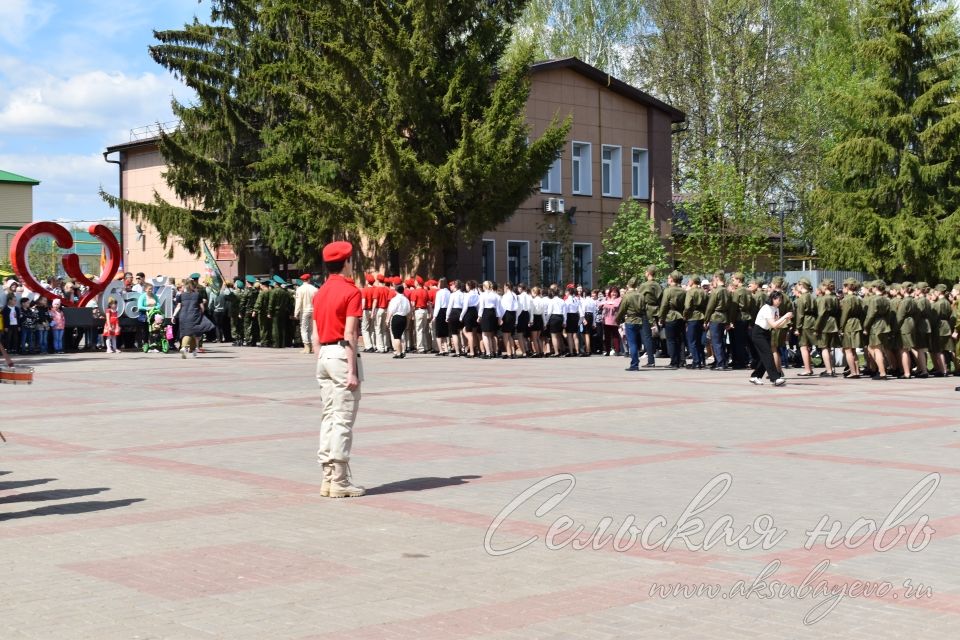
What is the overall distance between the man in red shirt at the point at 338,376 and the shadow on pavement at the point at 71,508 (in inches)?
56.5

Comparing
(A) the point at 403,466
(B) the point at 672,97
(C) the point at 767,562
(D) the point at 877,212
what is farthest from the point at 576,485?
(B) the point at 672,97

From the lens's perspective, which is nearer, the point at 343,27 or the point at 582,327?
the point at 582,327

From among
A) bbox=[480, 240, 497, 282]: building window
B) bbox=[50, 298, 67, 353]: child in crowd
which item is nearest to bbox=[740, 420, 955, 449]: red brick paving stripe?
bbox=[50, 298, 67, 353]: child in crowd

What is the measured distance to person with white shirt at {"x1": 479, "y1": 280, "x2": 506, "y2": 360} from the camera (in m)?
29.0

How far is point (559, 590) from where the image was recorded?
661cm

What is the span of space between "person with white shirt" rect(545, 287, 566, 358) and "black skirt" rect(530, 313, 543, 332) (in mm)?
220

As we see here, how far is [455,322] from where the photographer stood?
29547 millimetres

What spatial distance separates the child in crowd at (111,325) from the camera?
3088cm

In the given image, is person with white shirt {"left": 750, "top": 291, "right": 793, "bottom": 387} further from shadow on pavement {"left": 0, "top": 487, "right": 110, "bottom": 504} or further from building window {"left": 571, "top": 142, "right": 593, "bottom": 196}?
building window {"left": 571, "top": 142, "right": 593, "bottom": 196}

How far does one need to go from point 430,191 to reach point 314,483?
2409 centimetres

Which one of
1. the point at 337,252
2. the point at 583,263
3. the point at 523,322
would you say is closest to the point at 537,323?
the point at 523,322

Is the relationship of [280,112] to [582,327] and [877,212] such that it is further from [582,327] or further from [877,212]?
[877,212]

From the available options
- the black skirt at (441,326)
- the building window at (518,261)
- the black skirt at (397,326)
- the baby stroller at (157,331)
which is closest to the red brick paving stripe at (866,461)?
the black skirt at (397,326)

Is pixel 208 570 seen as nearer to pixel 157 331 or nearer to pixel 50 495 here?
pixel 50 495
